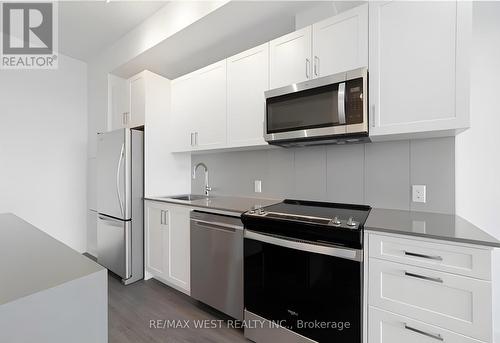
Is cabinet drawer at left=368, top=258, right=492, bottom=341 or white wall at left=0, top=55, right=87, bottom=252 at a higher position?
white wall at left=0, top=55, right=87, bottom=252

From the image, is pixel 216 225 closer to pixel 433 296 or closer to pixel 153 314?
pixel 153 314

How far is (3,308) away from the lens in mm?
469

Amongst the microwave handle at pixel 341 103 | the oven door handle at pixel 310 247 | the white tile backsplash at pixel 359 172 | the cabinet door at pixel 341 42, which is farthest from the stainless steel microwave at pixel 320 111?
the oven door handle at pixel 310 247

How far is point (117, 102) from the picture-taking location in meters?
2.99

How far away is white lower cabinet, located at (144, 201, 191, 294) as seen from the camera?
216 cm

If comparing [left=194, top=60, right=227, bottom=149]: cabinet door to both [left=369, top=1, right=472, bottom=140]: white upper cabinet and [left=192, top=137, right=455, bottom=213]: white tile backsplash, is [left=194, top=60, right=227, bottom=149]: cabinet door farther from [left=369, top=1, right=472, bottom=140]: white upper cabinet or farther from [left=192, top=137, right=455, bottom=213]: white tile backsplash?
[left=369, top=1, right=472, bottom=140]: white upper cabinet

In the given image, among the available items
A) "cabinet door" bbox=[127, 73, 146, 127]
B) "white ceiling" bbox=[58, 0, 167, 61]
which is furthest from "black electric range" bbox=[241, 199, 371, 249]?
"white ceiling" bbox=[58, 0, 167, 61]

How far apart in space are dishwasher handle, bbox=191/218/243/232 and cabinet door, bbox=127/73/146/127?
141cm

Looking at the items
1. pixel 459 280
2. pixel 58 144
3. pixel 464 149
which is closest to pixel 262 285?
pixel 459 280

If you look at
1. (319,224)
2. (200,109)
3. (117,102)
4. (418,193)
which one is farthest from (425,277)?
(117,102)

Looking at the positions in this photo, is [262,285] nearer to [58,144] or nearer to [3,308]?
[3,308]

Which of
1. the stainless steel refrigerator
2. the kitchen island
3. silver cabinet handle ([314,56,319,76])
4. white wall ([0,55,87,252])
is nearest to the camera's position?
the kitchen island

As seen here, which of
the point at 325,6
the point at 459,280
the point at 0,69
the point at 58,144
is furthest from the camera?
the point at 58,144

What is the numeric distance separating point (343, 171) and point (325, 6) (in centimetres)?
128
